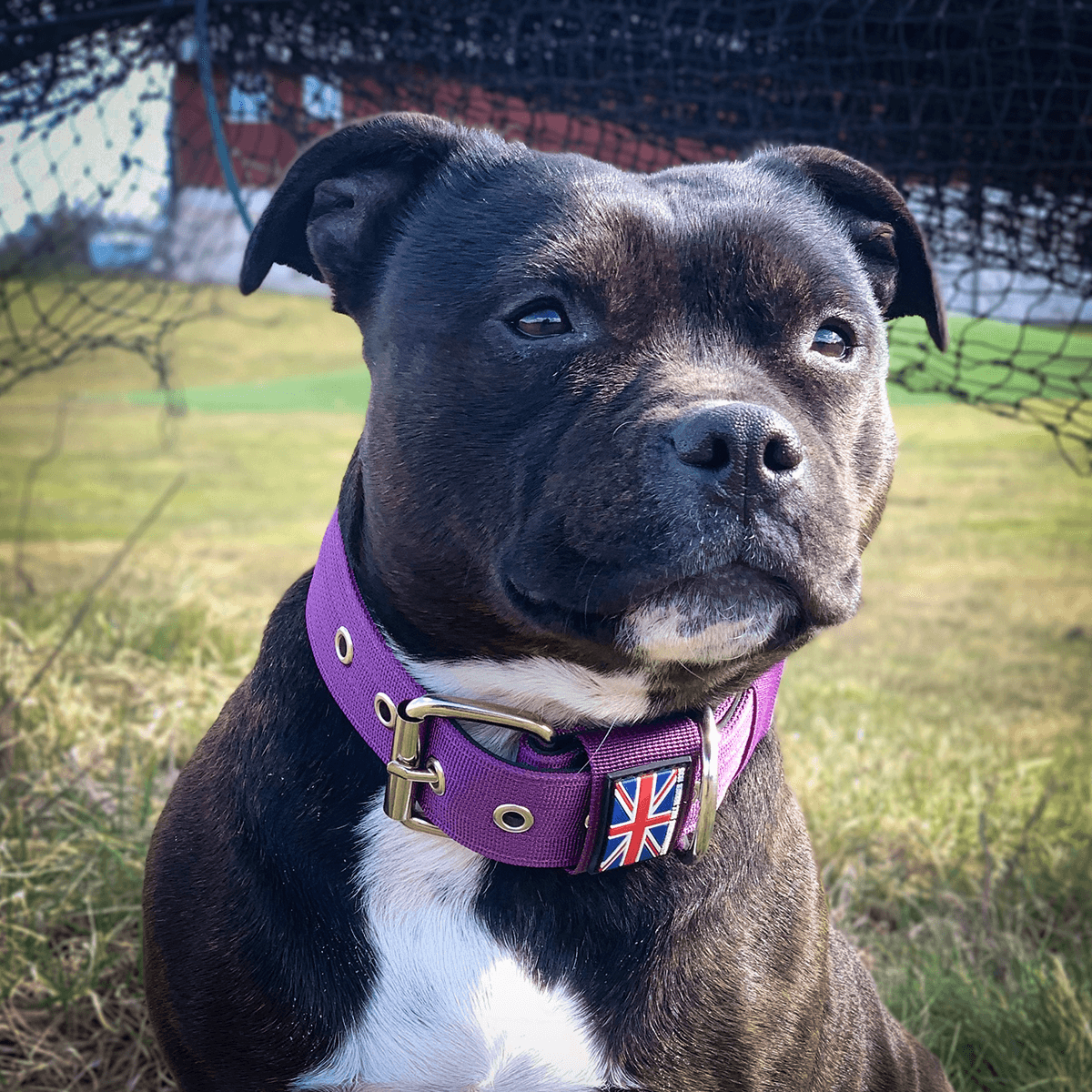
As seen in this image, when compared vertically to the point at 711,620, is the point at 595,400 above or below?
above

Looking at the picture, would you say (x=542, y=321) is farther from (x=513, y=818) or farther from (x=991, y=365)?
(x=991, y=365)

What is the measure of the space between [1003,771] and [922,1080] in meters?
2.25

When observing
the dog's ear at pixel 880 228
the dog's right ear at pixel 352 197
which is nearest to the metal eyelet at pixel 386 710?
the dog's right ear at pixel 352 197

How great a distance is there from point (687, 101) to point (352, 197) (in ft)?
6.33

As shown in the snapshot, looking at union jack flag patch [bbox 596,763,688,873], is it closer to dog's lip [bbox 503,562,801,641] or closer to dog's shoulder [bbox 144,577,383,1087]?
dog's lip [bbox 503,562,801,641]

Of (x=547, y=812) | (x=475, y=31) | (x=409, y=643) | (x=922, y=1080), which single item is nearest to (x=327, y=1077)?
(x=547, y=812)

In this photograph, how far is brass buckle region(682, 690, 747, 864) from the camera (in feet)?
5.49

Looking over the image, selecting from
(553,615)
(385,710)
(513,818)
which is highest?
(553,615)

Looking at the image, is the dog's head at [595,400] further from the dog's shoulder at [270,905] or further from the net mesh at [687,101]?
the net mesh at [687,101]

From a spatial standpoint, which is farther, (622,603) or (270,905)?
(270,905)

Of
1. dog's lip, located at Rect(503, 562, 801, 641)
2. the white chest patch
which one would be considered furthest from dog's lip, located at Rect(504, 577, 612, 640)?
the white chest patch

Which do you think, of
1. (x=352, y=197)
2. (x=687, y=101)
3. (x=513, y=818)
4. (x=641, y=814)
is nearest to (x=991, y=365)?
(x=687, y=101)

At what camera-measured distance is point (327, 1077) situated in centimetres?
167

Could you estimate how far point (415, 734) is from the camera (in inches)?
64.6
